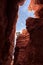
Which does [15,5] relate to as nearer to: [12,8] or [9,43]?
[12,8]

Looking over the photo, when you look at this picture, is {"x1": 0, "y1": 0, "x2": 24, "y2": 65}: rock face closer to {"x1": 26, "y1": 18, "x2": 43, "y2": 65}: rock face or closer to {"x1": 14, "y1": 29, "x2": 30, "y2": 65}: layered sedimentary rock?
{"x1": 14, "y1": 29, "x2": 30, "y2": 65}: layered sedimentary rock

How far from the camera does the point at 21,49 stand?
14.4m

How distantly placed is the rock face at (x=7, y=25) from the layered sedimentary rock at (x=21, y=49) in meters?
0.78

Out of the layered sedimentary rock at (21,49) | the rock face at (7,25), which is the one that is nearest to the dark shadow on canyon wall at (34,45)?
the layered sedimentary rock at (21,49)

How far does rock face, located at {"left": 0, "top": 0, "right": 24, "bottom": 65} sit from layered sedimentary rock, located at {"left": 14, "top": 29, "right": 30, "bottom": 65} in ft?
2.56

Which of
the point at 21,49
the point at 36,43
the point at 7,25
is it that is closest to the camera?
the point at 7,25

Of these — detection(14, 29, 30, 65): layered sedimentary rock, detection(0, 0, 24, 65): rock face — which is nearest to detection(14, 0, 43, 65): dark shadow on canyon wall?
detection(14, 29, 30, 65): layered sedimentary rock

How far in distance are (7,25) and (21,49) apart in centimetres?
331

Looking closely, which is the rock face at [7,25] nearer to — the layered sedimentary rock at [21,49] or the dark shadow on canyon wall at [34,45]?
the layered sedimentary rock at [21,49]

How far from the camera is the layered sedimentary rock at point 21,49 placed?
43.7ft

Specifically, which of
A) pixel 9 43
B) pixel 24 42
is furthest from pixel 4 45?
pixel 24 42

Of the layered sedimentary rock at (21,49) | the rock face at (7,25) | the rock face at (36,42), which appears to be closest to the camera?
the rock face at (7,25)

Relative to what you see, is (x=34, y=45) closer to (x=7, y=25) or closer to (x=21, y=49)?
(x=7, y=25)

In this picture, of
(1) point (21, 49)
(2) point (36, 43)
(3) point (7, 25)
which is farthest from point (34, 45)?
(1) point (21, 49)
